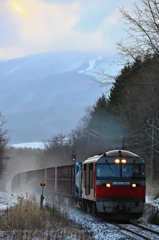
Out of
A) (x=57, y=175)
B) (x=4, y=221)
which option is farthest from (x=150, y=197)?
(x=4, y=221)

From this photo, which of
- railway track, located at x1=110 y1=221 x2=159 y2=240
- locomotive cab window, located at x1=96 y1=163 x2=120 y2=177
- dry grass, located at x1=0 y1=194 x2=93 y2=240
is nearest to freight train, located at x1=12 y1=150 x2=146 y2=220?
locomotive cab window, located at x1=96 y1=163 x2=120 y2=177


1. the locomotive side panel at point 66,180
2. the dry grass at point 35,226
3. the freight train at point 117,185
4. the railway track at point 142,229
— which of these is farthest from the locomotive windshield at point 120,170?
the locomotive side panel at point 66,180

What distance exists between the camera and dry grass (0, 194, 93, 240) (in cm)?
1412

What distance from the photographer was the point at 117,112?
210 feet

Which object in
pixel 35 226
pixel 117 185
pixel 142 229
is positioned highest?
pixel 117 185

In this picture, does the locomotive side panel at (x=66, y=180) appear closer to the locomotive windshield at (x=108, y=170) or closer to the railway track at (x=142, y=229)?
the locomotive windshield at (x=108, y=170)

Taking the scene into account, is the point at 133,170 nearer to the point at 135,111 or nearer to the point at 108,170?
the point at 108,170

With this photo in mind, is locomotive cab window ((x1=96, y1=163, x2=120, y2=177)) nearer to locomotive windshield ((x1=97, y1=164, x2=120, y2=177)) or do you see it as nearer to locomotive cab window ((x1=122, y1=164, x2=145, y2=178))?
locomotive windshield ((x1=97, y1=164, x2=120, y2=177))

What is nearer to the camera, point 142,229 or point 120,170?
point 142,229

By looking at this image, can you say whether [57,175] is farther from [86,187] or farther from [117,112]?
[117,112]

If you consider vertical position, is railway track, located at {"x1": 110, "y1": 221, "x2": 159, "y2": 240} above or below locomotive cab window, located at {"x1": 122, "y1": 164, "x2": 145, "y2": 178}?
below

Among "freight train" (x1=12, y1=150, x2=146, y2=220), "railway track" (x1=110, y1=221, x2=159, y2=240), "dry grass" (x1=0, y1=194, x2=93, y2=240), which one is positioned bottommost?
"railway track" (x1=110, y1=221, x2=159, y2=240)

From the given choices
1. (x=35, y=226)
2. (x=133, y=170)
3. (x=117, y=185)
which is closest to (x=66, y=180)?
(x=133, y=170)

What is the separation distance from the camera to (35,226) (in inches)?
627
